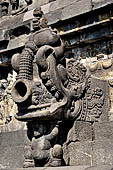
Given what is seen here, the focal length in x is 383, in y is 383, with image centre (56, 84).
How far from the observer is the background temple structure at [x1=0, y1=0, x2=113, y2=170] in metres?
5.45

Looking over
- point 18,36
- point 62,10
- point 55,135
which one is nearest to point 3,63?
point 18,36

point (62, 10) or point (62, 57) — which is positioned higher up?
point (62, 10)

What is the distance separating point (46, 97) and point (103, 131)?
980 millimetres

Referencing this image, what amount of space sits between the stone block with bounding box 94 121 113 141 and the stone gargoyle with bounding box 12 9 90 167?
37cm

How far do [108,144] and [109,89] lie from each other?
1301 mm

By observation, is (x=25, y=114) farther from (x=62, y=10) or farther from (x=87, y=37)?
(x=62, y=10)

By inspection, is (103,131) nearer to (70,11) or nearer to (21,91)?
(21,91)

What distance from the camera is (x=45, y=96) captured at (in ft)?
18.4

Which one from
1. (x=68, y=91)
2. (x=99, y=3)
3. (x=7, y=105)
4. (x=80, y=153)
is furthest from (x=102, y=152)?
(x=7, y=105)

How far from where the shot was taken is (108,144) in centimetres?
530

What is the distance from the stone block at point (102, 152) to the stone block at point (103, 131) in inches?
7.6

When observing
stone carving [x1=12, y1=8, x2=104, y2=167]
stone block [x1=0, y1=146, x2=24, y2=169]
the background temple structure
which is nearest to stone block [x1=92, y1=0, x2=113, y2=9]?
the background temple structure

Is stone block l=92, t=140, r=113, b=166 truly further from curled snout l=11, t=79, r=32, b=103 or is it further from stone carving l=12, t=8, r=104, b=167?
curled snout l=11, t=79, r=32, b=103

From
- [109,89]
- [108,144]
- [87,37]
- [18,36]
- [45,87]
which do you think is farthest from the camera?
[18,36]
